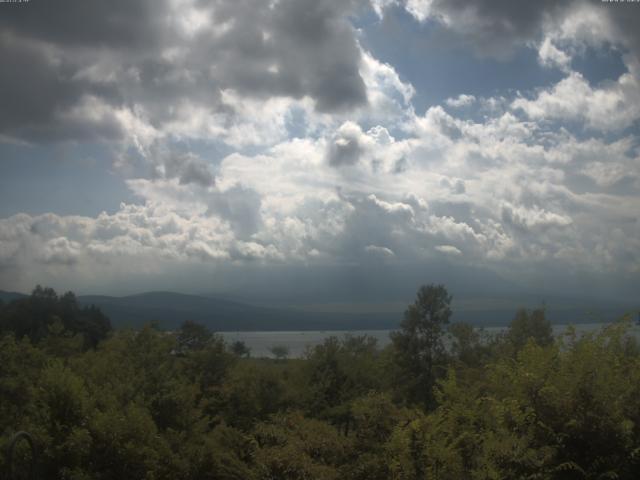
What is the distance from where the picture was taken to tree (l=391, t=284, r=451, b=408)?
43.1 metres

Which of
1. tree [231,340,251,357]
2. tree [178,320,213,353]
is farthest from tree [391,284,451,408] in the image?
tree [178,320,213,353]

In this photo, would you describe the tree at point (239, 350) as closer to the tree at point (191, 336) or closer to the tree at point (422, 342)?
the tree at point (191, 336)

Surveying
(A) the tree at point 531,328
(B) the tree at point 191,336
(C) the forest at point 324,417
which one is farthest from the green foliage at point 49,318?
(A) the tree at point 531,328

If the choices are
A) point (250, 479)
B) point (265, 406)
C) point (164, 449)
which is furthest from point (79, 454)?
point (265, 406)

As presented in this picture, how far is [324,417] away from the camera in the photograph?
3103 centimetres

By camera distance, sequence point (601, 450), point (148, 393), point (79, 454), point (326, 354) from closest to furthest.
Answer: point (601, 450) < point (79, 454) < point (148, 393) < point (326, 354)

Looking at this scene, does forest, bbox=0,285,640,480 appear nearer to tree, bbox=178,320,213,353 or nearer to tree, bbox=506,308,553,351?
tree, bbox=506,308,553,351

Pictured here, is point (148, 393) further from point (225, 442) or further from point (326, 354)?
point (326, 354)

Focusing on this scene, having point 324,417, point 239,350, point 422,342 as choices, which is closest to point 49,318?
point 239,350

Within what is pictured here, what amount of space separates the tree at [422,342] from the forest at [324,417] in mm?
2819

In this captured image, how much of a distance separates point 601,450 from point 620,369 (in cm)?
278

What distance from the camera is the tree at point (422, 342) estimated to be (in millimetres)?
43062

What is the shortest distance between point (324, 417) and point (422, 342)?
51.7 ft

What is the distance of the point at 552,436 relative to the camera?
10898mm
